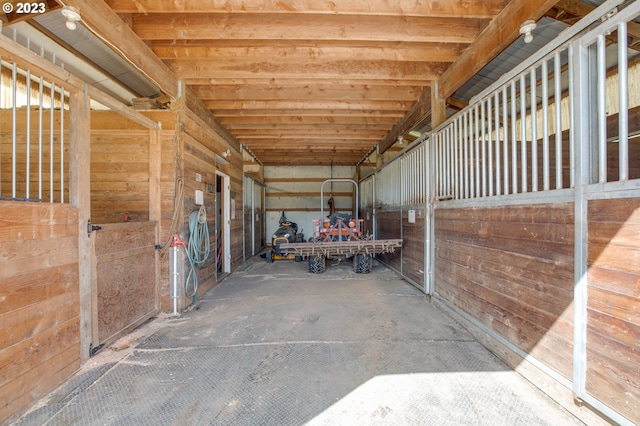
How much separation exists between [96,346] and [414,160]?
4429mm

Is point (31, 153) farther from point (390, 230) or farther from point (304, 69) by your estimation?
point (390, 230)

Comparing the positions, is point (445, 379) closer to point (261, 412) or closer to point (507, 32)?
point (261, 412)

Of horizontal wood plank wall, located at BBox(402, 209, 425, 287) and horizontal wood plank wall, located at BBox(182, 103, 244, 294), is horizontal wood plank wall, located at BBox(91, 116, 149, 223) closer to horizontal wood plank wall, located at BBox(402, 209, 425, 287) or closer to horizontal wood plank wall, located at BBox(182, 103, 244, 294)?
horizontal wood plank wall, located at BBox(182, 103, 244, 294)

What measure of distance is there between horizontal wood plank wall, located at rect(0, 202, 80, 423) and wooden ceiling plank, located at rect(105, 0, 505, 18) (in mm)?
1832

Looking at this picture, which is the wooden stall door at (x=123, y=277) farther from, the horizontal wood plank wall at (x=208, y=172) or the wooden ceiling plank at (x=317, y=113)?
the wooden ceiling plank at (x=317, y=113)

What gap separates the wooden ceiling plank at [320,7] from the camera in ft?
7.93

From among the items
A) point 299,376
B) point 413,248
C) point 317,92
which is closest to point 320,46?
point 317,92

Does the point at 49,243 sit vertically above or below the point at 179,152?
below

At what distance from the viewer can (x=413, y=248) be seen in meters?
4.40

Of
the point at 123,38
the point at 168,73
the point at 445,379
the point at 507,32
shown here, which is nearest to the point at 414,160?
the point at 507,32

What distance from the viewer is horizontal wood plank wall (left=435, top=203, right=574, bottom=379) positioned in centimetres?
174

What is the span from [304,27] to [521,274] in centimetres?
296

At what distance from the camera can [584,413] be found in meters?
1.57

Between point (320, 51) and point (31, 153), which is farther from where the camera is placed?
point (320, 51)
